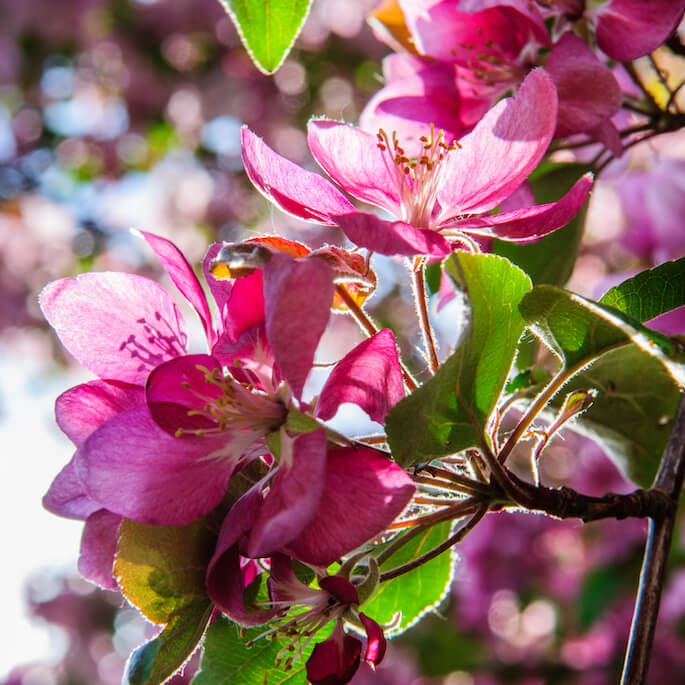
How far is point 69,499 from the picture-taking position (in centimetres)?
67

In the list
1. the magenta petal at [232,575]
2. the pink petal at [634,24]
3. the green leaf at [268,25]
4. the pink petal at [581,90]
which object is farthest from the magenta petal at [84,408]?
the pink petal at [634,24]

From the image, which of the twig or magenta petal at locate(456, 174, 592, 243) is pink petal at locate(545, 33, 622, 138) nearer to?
magenta petal at locate(456, 174, 592, 243)

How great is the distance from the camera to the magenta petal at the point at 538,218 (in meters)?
0.63

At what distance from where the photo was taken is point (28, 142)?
13.6 ft

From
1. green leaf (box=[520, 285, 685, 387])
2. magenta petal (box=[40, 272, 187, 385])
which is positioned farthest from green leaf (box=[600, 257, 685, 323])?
magenta petal (box=[40, 272, 187, 385])

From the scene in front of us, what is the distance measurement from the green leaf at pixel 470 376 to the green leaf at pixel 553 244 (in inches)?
14.1

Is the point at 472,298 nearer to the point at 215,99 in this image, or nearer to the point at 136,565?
the point at 136,565

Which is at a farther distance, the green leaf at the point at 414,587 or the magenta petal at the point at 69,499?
the green leaf at the point at 414,587

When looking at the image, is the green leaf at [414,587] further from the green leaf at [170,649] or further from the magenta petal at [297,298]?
the magenta petal at [297,298]

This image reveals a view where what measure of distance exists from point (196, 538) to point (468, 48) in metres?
0.56

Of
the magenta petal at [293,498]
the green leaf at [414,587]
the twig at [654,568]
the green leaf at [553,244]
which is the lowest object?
the green leaf at [414,587]

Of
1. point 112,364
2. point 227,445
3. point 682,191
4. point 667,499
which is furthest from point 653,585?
point 682,191

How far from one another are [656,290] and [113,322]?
1.45 ft

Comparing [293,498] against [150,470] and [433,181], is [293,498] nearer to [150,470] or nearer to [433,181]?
[150,470]
